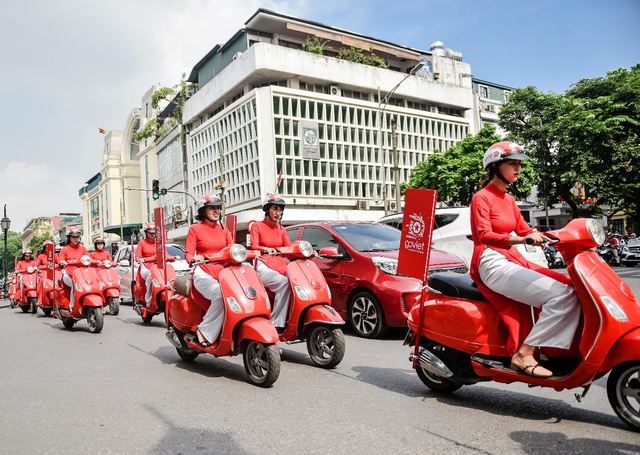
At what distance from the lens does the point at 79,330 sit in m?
11.7

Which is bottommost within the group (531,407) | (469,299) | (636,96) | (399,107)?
(531,407)

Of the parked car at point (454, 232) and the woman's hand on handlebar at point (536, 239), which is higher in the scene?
the parked car at point (454, 232)

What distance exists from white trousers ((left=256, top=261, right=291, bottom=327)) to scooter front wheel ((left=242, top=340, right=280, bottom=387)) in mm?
1016

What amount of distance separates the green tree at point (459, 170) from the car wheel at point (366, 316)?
30.0 m

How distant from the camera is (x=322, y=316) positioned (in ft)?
21.7

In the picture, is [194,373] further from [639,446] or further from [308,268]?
[639,446]

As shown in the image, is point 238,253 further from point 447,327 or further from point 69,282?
point 69,282

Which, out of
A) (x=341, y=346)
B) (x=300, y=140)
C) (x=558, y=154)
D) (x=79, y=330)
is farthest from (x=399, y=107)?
(x=341, y=346)

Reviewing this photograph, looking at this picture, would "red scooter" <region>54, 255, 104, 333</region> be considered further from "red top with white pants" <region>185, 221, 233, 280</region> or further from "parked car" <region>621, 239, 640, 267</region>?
"parked car" <region>621, 239, 640, 267</region>

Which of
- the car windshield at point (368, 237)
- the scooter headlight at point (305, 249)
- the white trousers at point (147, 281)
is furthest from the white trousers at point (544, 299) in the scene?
the white trousers at point (147, 281)

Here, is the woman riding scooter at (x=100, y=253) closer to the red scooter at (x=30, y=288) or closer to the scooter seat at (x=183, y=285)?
the scooter seat at (x=183, y=285)

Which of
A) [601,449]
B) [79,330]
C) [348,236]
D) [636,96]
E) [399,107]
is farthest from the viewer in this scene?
[399,107]

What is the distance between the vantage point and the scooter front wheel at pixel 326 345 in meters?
6.53

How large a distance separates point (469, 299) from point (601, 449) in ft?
4.74
